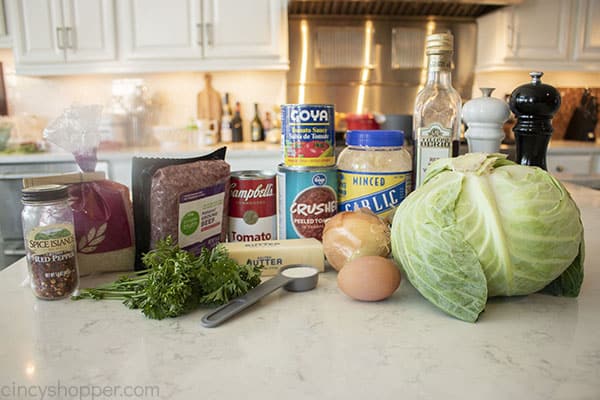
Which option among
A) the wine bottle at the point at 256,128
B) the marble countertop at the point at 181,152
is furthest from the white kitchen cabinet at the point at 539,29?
the wine bottle at the point at 256,128

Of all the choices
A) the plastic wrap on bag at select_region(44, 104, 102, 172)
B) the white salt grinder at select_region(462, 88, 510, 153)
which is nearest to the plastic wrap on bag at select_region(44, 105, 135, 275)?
the plastic wrap on bag at select_region(44, 104, 102, 172)

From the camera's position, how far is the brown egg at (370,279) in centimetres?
63

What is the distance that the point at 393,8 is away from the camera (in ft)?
9.88

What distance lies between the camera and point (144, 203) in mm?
738

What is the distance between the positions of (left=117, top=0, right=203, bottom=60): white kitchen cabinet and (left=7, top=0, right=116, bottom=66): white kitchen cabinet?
10 centimetres

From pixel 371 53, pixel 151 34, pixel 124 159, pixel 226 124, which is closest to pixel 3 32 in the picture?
pixel 151 34

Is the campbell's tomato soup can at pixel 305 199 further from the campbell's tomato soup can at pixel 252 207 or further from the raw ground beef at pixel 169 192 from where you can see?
the raw ground beef at pixel 169 192

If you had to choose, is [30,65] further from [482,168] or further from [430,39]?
[482,168]

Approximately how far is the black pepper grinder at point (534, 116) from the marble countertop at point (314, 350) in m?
0.29

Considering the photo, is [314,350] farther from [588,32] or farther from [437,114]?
[588,32]

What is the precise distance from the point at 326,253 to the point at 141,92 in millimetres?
2774

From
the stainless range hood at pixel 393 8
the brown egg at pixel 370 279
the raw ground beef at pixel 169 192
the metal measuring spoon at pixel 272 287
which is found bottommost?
the metal measuring spoon at pixel 272 287

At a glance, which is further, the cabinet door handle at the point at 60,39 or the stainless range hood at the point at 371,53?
the stainless range hood at the point at 371,53

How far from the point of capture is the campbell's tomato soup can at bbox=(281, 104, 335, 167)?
80 centimetres
